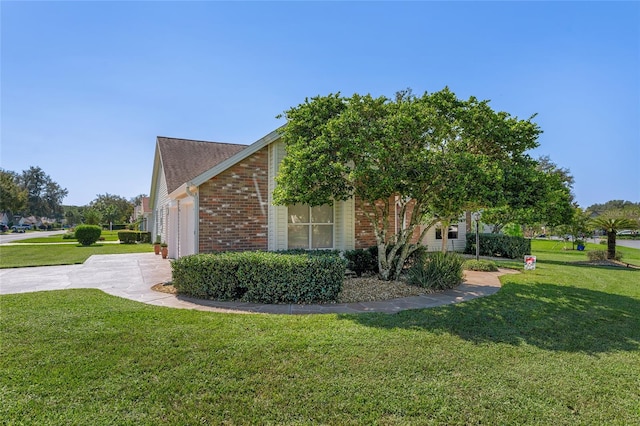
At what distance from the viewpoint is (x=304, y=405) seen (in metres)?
2.98

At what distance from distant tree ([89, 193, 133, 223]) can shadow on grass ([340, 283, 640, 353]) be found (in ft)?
183

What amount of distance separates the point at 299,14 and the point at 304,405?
385 inches

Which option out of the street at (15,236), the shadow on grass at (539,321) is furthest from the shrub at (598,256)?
the street at (15,236)

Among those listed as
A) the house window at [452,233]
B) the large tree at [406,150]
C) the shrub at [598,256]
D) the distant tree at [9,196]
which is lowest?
the shrub at [598,256]

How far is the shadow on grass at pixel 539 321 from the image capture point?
462cm

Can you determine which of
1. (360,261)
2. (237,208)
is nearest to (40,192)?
(237,208)

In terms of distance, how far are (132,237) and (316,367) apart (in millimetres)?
26577

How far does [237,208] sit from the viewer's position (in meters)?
9.36

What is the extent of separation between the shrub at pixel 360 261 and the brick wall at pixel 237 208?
2.60 metres

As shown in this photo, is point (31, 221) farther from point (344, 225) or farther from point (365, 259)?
point (365, 259)

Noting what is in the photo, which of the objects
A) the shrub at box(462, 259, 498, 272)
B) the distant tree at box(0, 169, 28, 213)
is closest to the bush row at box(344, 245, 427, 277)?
the shrub at box(462, 259, 498, 272)

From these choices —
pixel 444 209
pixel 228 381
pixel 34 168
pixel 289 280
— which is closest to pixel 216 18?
pixel 289 280

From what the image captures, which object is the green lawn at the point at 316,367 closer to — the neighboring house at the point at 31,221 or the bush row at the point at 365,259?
the bush row at the point at 365,259

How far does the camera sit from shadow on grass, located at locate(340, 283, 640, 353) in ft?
15.2
